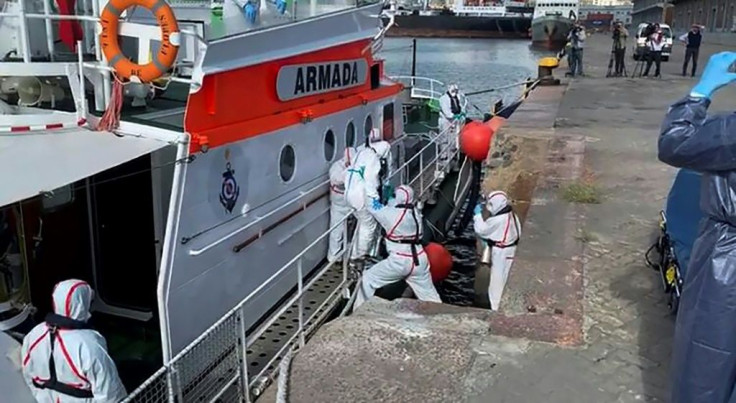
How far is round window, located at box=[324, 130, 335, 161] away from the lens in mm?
8133

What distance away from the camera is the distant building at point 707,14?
47.1 metres

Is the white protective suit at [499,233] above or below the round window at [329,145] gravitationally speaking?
below

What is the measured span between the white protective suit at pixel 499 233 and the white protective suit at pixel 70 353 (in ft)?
14.3

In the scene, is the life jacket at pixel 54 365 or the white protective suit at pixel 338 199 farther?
the white protective suit at pixel 338 199

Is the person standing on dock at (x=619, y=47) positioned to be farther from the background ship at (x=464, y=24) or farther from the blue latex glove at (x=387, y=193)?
the background ship at (x=464, y=24)

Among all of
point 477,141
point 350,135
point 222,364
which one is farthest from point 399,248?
point 477,141

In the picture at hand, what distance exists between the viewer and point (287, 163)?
7.18 m

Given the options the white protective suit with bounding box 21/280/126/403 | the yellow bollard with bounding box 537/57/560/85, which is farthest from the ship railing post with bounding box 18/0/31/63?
the yellow bollard with bounding box 537/57/560/85

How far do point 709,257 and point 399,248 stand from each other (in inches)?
178

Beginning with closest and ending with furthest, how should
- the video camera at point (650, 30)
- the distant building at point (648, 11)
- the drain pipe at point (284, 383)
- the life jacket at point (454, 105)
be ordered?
the drain pipe at point (284, 383), the life jacket at point (454, 105), the video camera at point (650, 30), the distant building at point (648, 11)

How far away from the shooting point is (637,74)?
2086 centimetres

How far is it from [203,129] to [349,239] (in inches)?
127

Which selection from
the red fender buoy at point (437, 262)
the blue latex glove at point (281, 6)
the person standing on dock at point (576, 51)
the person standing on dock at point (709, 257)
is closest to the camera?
the person standing on dock at point (709, 257)

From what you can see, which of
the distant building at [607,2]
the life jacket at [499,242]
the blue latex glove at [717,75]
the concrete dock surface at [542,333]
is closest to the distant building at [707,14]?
the life jacket at [499,242]
